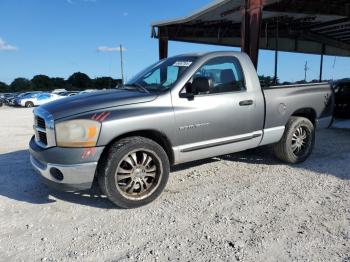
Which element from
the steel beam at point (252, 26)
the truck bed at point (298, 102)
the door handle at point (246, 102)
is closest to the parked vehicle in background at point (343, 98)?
the steel beam at point (252, 26)

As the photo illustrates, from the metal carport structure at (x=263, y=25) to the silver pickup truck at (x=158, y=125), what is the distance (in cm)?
451

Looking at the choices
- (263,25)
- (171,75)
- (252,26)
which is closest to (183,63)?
(171,75)

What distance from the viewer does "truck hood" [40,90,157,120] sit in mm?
3982

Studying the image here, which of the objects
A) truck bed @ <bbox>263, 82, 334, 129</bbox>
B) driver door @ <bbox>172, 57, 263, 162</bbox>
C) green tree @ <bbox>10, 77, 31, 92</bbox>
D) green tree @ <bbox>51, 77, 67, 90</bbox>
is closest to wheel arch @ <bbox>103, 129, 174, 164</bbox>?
driver door @ <bbox>172, 57, 263, 162</bbox>

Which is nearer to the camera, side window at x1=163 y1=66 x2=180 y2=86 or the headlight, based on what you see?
the headlight

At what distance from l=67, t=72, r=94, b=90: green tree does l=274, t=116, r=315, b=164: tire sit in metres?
67.0

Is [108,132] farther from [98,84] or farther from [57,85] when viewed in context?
[57,85]

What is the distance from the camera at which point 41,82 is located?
243 feet

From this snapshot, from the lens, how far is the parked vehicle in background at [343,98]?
9719 millimetres

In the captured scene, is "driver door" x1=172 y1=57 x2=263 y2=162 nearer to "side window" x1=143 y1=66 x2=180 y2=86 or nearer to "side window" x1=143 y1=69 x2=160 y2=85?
"side window" x1=143 y1=66 x2=180 y2=86

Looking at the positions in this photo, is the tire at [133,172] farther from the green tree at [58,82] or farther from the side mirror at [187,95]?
the green tree at [58,82]

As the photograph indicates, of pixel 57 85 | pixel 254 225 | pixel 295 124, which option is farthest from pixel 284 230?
pixel 57 85

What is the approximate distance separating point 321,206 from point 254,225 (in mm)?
1046

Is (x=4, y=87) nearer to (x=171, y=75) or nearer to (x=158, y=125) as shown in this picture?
(x=171, y=75)
